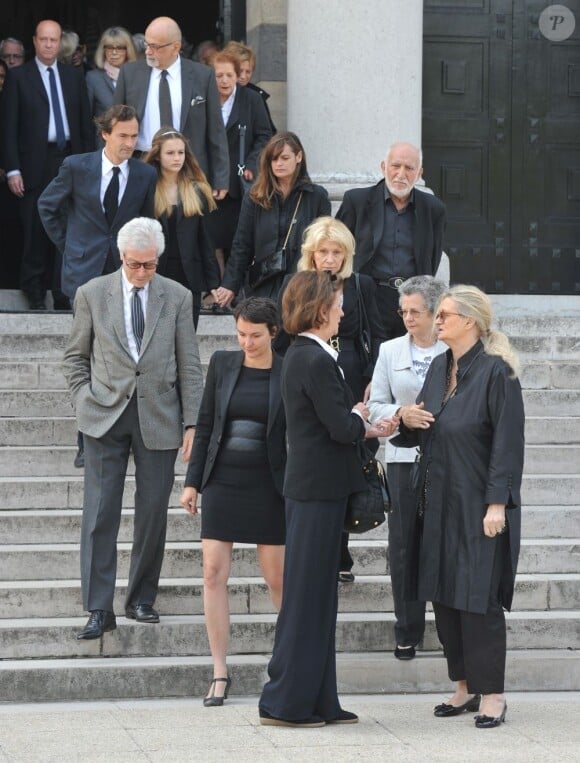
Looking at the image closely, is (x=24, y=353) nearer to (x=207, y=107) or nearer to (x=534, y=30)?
(x=207, y=107)

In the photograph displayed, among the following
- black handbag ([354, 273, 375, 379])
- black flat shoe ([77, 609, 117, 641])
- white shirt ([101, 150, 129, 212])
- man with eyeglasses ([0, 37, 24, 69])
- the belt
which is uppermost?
man with eyeglasses ([0, 37, 24, 69])

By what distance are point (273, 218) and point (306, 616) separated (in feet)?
10.3

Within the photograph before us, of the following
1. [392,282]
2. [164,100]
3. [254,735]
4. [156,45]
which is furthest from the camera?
[164,100]

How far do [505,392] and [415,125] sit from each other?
528 centimetres

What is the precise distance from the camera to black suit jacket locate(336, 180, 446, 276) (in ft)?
30.5

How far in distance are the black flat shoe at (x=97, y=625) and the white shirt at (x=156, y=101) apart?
12.9 feet

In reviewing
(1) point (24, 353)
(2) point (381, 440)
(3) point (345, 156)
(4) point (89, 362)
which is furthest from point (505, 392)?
(3) point (345, 156)

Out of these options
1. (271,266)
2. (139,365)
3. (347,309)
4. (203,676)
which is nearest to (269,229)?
(271,266)

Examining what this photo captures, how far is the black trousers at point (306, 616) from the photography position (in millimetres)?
6887

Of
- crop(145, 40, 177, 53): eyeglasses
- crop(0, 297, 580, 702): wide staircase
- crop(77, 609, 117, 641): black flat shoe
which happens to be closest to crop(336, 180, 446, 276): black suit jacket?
crop(0, 297, 580, 702): wide staircase

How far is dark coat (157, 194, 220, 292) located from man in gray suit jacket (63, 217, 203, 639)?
1.35m

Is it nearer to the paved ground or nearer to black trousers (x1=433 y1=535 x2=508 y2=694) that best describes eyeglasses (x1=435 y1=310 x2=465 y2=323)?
black trousers (x1=433 y1=535 x2=508 y2=694)

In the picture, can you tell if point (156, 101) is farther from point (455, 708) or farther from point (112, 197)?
point (455, 708)

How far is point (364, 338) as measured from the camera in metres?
8.34
